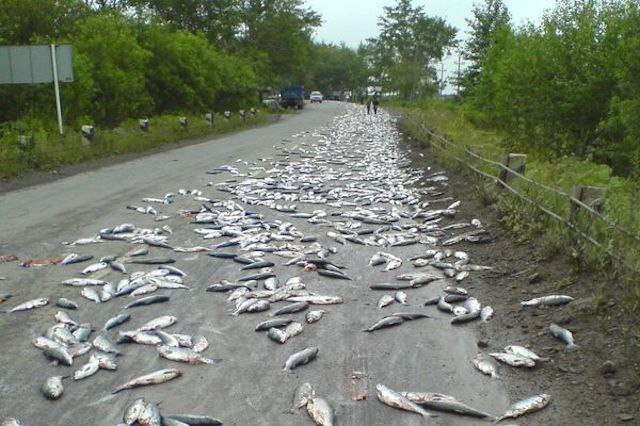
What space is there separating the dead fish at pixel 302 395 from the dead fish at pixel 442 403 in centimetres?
67

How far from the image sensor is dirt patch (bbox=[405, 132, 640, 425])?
4.27 m

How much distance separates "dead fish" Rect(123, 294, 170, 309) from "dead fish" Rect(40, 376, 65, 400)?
1.63m

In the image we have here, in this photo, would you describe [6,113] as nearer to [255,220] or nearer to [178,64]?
[178,64]

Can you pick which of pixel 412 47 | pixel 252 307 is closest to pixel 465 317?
pixel 252 307

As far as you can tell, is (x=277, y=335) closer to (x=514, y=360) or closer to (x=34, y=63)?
(x=514, y=360)

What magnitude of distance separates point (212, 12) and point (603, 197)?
49.5m

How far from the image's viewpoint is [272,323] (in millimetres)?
5648

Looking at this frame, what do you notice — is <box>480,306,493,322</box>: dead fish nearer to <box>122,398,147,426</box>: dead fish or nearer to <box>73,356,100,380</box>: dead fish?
<box>122,398,147,426</box>: dead fish

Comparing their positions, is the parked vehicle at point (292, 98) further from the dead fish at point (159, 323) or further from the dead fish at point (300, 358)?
the dead fish at point (300, 358)

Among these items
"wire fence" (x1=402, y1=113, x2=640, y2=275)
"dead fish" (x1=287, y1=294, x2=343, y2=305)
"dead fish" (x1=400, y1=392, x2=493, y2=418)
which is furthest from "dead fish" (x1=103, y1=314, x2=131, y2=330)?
"wire fence" (x1=402, y1=113, x2=640, y2=275)

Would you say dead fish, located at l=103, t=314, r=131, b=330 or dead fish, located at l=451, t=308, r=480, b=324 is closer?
dead fish, located at l=103, t=314, r=131, b=330

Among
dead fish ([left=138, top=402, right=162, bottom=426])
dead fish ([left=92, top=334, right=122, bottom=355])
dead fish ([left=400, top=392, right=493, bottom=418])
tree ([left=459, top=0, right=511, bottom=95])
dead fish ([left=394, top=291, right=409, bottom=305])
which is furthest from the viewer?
tree ([left=459, top=0, right=511, bottom=95])

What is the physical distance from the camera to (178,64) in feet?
120

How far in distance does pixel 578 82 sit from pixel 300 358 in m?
15.7
